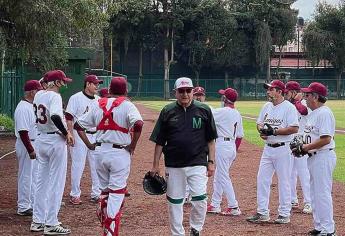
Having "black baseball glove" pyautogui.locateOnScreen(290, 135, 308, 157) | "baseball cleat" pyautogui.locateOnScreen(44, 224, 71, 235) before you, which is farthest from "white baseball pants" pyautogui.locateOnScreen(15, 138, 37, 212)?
"black baseball glove" pyautogui.locateOnScreen(290, 135, 308, 157)

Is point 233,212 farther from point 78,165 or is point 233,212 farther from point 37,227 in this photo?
point 37,227

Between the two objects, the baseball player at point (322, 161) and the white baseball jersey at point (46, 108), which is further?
the white baseball jersey at point (46, 108)

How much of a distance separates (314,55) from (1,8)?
68635mm

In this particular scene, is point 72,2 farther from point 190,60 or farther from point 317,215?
point 190,60

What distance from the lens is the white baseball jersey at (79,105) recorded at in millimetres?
10703

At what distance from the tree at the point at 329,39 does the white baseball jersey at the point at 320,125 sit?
2795 inches

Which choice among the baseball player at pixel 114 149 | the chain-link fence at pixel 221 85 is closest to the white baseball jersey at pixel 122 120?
the baseball player at pixel 114 149

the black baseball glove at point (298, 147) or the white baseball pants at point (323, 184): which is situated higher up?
the black baseball glove at point (298, 147)

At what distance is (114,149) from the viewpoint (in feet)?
24.8

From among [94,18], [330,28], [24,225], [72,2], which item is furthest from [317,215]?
[330,28]

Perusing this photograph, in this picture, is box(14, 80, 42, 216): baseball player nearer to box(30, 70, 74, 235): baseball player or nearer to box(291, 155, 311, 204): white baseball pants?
box(30, 70, 74, 235): baseball player

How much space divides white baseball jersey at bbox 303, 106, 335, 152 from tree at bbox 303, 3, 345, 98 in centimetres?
7100

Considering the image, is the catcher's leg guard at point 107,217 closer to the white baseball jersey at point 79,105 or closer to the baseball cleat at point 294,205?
the white baseball jersey at point 79,105

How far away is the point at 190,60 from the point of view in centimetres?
7694
